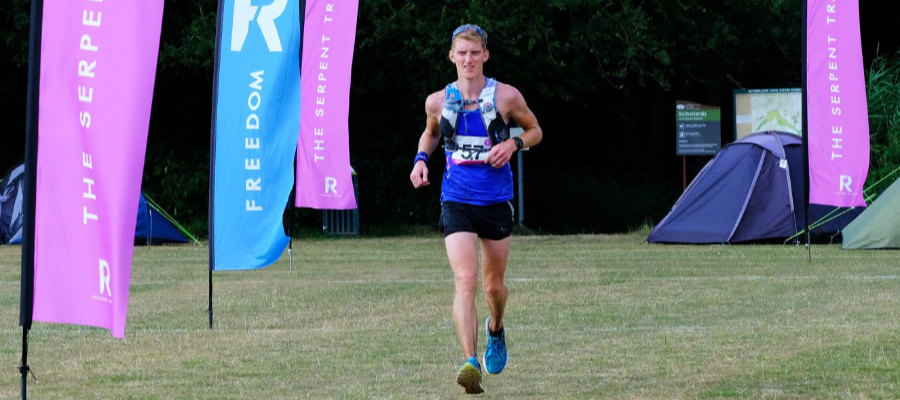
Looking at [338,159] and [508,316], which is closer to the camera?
[508,316]

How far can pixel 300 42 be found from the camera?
13.9 metres

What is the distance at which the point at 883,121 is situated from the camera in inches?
1267

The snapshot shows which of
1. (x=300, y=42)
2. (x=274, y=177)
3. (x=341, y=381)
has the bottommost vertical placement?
(x=341, y=381)

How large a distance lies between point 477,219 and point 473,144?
400mm

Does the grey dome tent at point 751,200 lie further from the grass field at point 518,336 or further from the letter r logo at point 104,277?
the letter r logo at point 104,277

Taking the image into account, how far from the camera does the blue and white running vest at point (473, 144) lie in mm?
8867

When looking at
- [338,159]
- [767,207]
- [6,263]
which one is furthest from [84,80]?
[767,207]

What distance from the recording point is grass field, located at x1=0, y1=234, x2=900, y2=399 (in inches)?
356

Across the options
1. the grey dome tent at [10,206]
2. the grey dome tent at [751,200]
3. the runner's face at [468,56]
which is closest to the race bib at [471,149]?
the runner's face at [468,56]

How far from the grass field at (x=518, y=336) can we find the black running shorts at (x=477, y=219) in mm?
832

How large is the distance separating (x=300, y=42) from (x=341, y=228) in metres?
17.8

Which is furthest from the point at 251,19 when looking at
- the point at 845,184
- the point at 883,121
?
the point at 883,121

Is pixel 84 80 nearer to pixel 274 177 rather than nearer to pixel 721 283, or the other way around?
pixel 274 177

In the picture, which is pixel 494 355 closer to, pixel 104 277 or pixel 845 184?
pixel 104 277
